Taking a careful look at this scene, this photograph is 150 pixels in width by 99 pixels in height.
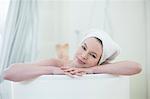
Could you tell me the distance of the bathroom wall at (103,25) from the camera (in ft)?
5.84

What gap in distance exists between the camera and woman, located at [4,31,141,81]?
94cm

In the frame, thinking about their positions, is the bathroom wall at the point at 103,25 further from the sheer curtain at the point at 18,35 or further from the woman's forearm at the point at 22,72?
the woman's forearm at the point at 22,72

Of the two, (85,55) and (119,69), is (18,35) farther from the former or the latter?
(119,69)

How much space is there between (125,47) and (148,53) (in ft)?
0.60

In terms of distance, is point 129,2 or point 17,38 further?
point 129,2

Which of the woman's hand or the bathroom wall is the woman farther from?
the bathroom wall

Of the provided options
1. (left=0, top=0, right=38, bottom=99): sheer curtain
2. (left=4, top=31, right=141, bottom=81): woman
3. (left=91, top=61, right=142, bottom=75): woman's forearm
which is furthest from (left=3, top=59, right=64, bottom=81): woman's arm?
(left=0, top=0, right=38, bottom=99): sheer curtain

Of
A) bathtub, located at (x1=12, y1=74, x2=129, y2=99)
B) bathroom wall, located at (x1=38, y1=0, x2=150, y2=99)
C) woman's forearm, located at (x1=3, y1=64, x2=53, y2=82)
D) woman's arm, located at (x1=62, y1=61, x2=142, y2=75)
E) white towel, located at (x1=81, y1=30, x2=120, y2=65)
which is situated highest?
bathroom wall, located at (x1=38, y1=0, x2=150, y2=99)

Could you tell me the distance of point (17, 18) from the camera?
5.09 ft

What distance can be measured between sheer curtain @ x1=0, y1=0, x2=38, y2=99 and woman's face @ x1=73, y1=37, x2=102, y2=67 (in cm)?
60

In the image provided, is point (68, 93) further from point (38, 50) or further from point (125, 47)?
point (125, 47)

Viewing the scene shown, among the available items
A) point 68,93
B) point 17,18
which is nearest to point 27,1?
point 17,18

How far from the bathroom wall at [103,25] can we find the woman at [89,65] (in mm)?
659

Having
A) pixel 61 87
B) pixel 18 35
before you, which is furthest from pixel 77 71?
pixel 18 35
